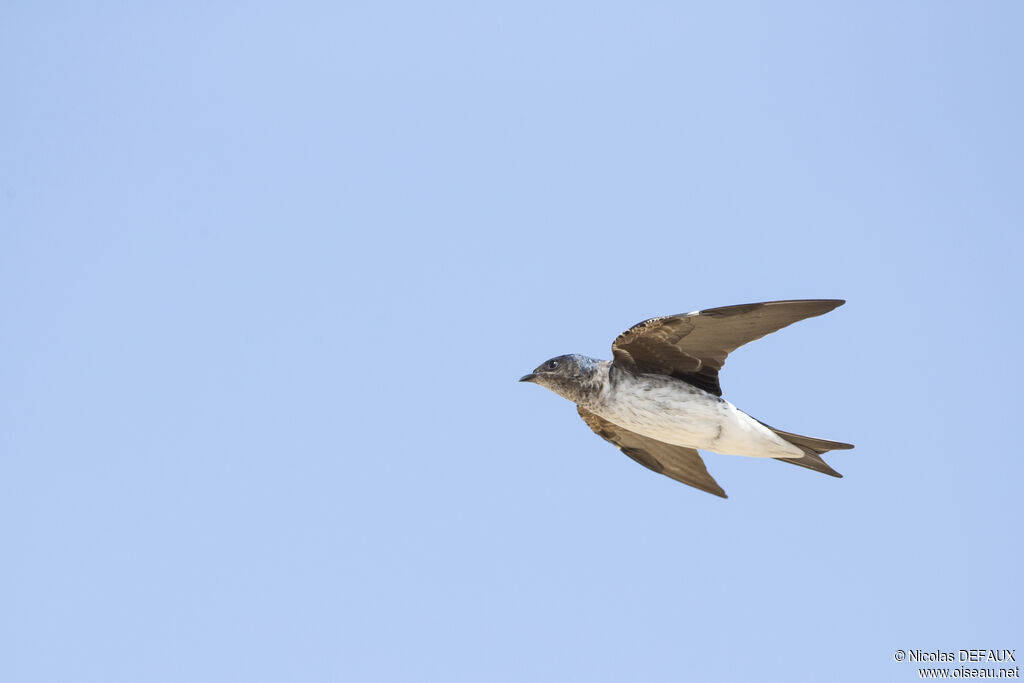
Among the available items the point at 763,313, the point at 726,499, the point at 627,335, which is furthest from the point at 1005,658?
the point at 627,335

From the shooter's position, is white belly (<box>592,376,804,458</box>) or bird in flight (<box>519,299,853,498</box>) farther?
white belly (<box>592,376,804,458</box>)

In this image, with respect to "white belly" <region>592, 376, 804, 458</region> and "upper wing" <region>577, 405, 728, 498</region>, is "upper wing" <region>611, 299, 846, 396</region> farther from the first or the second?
"upper wing" <region>577, 405, 728, 498</region>

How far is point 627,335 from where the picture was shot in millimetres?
9891

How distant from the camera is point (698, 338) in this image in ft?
32.1

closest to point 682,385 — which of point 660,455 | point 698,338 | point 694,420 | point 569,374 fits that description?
point 694,420

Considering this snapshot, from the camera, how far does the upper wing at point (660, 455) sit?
37.4 ft

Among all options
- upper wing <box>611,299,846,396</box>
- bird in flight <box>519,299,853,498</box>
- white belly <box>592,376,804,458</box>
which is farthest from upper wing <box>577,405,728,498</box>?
upper wing <box>611,299,846,396</box>

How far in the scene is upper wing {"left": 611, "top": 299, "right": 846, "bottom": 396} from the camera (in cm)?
909

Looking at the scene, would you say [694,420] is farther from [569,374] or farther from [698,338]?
[569,374]

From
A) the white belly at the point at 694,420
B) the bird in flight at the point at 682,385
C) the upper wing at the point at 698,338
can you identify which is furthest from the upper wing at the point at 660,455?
the upper wing at the point at 698,338

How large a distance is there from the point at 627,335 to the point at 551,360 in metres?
1.15

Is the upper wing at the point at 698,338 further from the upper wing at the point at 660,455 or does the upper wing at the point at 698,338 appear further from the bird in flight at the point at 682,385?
the upper wing at the point at 660,455

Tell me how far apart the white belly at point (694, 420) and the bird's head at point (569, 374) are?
341 mm

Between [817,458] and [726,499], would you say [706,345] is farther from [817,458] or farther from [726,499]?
[726,499]
